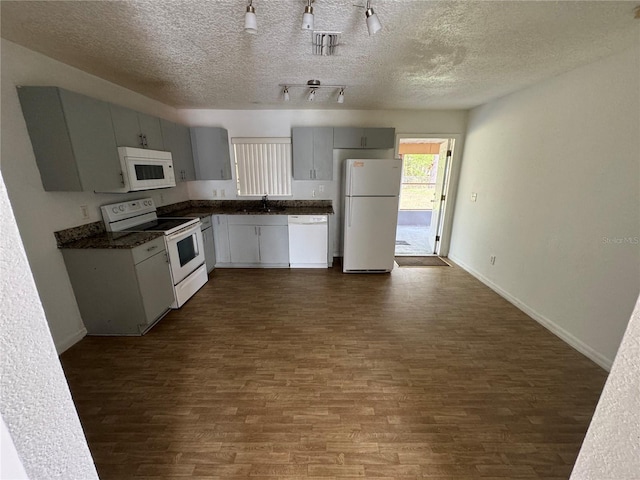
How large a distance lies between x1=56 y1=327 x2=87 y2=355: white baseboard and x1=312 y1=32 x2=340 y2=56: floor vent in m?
3.19

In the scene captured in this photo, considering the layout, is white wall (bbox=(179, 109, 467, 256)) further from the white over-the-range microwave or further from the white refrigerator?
the white over-the-range microwave

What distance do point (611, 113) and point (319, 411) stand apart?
10.2 ft

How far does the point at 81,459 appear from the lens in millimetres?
580

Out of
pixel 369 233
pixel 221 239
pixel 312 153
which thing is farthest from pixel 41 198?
pixel 369 233

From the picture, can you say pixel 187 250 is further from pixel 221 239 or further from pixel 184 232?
pixel 221 239

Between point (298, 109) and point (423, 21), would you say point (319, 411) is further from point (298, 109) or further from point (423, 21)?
point (298, 109)

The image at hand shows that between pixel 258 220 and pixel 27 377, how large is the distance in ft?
11.1

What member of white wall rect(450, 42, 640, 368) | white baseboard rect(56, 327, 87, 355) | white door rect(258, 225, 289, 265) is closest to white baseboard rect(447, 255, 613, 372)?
→ white wall rect(450, 42, 640, 368)

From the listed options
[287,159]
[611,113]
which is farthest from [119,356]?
[611,113]

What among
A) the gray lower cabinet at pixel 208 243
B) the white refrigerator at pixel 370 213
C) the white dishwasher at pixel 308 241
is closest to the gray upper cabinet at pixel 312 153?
the white refrigerator at pixel 370 213

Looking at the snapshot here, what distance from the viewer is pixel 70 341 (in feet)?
7.26

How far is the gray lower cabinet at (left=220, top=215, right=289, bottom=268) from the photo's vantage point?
3781 millimetres

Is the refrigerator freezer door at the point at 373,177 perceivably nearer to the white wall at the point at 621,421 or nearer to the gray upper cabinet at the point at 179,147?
the gray upper cabinet at the point at 179,147

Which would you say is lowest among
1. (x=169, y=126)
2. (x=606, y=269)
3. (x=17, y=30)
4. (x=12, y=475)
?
(x=606, y=269)
